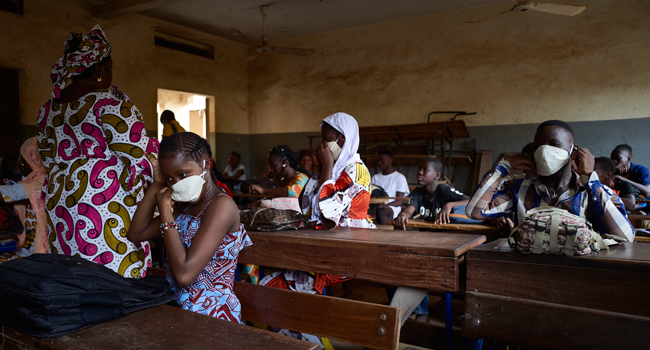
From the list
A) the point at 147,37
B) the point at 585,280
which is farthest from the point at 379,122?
the point at 585,280

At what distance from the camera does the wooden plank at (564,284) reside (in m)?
1.40

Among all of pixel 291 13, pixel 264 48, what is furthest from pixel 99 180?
pixel 291 13

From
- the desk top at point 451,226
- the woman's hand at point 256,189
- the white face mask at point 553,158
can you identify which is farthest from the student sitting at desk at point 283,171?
the white face mask at point 553,158

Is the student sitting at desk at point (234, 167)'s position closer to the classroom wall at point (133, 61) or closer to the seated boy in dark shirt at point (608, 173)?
the classroom wall at point (133, 61)

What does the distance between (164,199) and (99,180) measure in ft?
2.19

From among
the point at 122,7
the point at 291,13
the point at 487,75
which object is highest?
the point at 291,13

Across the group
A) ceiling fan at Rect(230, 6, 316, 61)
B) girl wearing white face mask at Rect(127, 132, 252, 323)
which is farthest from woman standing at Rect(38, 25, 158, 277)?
ceiling fan at Rect(230, 6, 316, 61)

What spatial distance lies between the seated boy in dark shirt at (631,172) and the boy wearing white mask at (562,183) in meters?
3.61

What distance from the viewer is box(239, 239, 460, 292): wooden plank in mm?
1744

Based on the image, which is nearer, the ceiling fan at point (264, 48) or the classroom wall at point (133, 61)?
the classroom wall at point (133, 61)

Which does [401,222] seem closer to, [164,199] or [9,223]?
[164,199]

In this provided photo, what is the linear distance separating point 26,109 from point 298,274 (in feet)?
22.9

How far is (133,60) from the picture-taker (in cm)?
861

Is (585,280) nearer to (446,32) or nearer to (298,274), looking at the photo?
(298,274)
